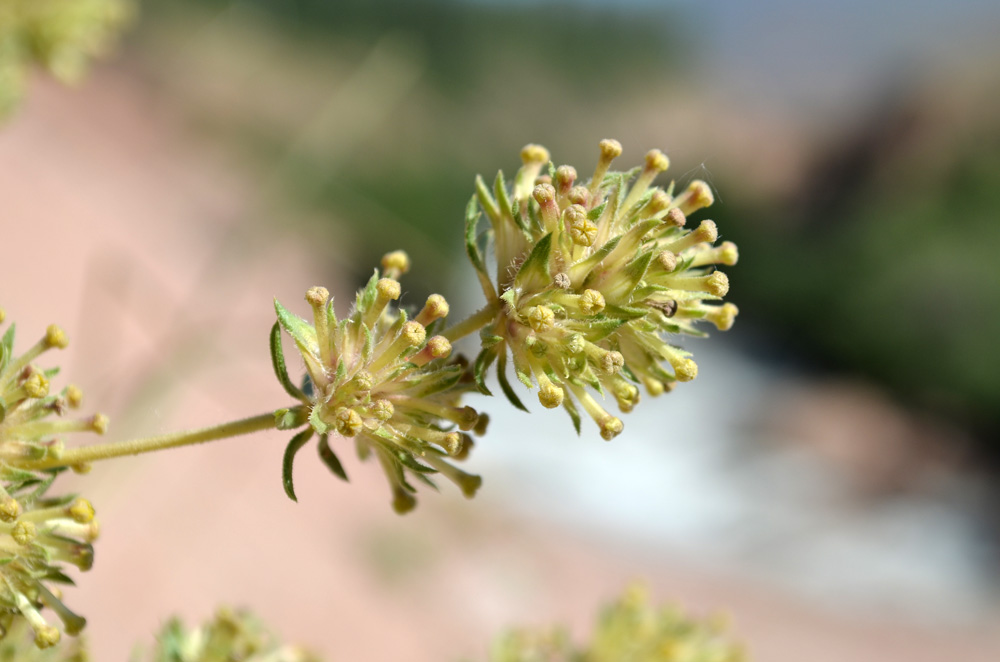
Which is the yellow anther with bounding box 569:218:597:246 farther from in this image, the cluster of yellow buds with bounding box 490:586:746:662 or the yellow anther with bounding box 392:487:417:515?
the cluster of yellow buds with bounding box 490:586:746:662

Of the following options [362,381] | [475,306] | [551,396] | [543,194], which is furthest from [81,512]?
[475,306]

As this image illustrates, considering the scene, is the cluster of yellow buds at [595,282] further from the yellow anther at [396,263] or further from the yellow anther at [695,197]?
the yellow anther at [396,263]

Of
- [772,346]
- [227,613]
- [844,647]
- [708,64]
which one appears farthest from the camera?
[708,64]

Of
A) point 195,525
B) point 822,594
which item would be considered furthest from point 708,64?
point 195,525

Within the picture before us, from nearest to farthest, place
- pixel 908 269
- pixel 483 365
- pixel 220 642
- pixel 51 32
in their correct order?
pixel 483 365, pixel 220 642, pixel 51 32, pixel 908 269

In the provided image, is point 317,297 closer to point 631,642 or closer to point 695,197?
point 695,197

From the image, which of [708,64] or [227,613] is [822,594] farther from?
[708,64]

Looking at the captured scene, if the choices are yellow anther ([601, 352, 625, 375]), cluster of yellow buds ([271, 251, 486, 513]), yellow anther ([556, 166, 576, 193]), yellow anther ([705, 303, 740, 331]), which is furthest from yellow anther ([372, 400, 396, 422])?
yellow anther ([705, 303, 740, 331])
